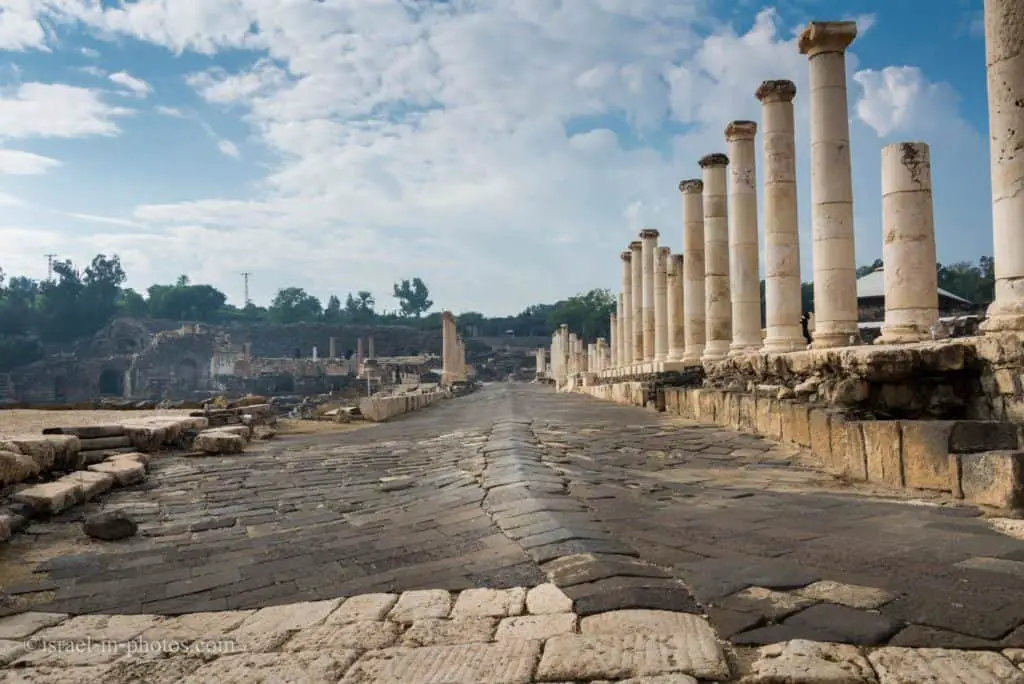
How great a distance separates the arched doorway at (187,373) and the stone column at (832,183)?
64622 mm

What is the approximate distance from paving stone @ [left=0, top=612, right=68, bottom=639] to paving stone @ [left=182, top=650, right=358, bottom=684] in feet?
3.79

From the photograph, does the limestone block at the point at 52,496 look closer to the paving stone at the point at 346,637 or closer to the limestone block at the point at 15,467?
the limestone block at the point at 15,467

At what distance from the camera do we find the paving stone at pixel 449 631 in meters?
2.82

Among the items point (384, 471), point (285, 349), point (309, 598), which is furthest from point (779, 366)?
point (285, 349)

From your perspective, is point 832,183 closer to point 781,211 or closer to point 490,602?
point 781,211

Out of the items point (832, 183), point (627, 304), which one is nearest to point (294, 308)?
point (627, 304)

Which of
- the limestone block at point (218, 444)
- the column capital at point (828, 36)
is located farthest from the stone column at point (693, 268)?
the limestone block at point (218, 444)

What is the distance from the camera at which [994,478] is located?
4719mm

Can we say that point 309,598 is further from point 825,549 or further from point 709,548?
point 825,549

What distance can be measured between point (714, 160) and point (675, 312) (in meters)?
5.31

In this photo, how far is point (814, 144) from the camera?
35.1ft

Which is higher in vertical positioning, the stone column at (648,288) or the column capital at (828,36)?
the column capital at (828,36)

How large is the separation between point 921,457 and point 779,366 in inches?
183

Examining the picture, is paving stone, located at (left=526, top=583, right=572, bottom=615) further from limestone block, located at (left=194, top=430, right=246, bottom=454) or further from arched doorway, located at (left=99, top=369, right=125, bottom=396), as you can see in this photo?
arched doorway, located at (left=99, top=369, right=125, bottom=396)
